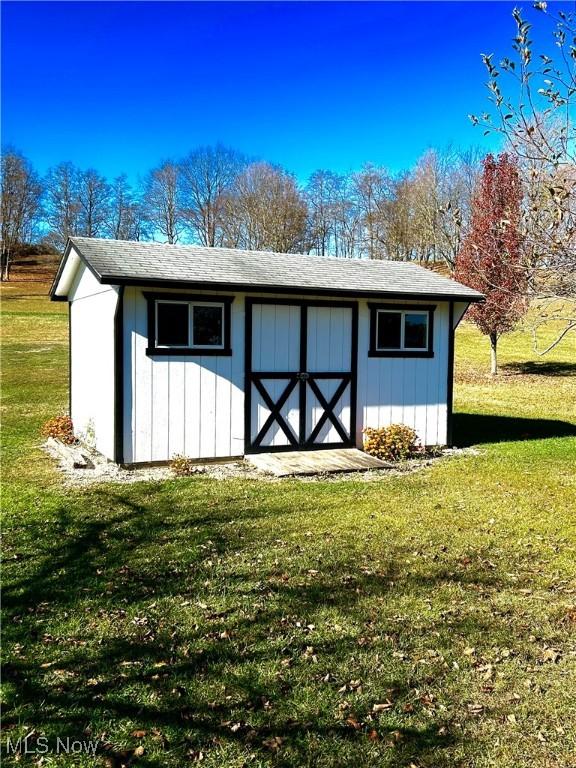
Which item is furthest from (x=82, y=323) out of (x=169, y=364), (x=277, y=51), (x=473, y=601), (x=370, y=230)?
(x=370, y=230)

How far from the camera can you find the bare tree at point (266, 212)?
157 feet

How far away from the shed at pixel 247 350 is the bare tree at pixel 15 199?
153 ft

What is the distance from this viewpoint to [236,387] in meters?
9.91

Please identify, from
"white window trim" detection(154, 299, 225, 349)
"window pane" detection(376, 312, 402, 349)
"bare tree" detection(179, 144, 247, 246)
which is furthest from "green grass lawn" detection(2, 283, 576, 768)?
"bare tree" detection(179, 144, 247, 246)

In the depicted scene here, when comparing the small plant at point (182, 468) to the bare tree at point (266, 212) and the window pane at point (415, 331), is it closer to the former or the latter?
the window pane at point (415, 331)

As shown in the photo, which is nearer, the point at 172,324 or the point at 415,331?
the point at 172,324

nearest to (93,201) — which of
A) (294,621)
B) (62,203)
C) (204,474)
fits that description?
(62,203)

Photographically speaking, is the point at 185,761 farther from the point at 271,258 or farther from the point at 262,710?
the point at 271,258

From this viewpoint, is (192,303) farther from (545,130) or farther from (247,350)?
(545,130)

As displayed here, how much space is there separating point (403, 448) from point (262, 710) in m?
7.56

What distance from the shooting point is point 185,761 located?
9.66ft

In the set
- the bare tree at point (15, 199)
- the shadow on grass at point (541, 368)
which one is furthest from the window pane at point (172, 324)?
the bare tree at point (15, 199)

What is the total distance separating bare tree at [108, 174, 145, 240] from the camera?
54.2 meters

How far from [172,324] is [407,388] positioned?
457 centimetres
